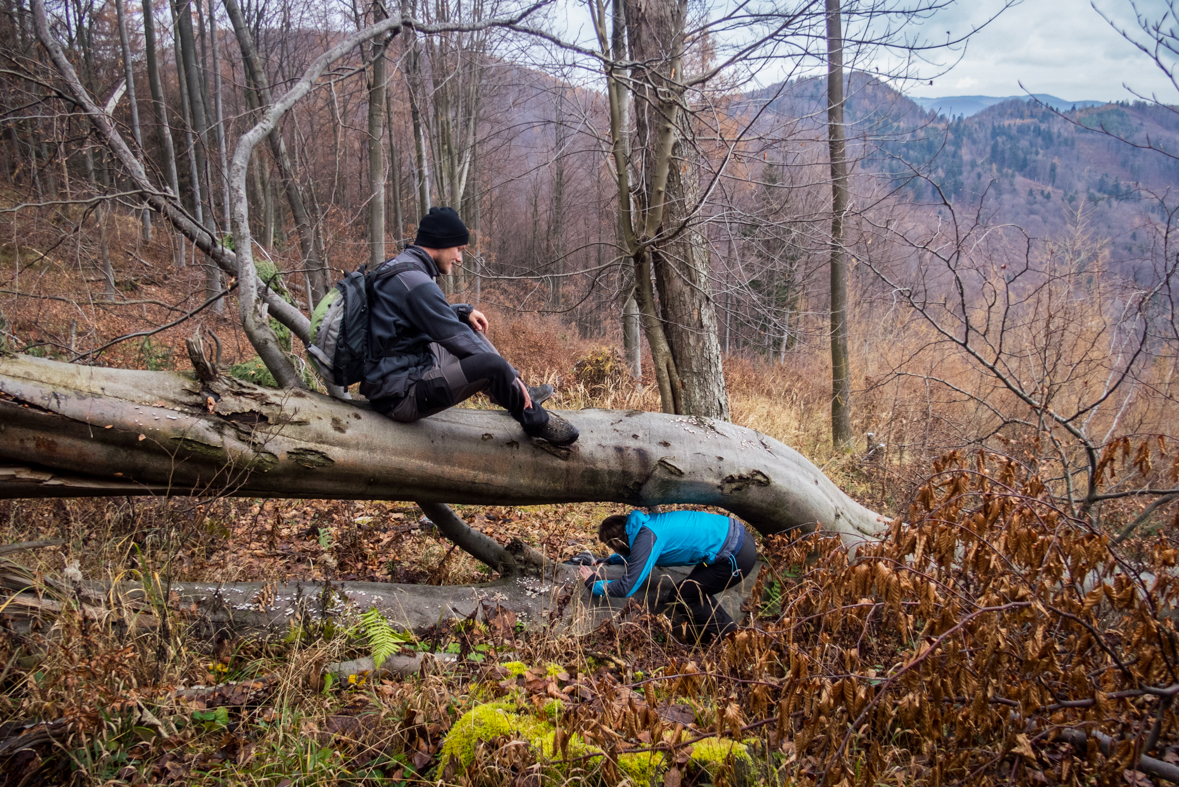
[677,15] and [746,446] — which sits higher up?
[677,15]

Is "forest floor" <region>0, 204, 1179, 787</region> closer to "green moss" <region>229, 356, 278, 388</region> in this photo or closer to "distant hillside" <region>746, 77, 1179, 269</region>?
"green moss" <region>229, 356, 278, 388</region>

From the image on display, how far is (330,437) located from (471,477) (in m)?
0.78

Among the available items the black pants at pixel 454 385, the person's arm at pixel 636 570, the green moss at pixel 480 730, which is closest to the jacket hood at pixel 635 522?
the person's arm at pixel 636 570

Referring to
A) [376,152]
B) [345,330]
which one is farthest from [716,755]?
[376,152]

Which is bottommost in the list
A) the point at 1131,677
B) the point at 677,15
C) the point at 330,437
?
the point at 1131,677

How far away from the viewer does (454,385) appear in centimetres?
338

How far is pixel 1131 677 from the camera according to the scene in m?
2.14

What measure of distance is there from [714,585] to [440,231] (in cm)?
314

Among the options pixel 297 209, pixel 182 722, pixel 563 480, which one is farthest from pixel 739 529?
pixel 297 209

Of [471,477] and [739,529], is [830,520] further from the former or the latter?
[471,477]

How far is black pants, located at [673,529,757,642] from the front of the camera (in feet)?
15.3

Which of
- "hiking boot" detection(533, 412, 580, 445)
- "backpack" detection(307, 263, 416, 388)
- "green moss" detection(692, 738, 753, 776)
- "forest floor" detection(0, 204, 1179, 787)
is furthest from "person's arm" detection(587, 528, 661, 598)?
"backpack" detection(307, 263, 416, 388)

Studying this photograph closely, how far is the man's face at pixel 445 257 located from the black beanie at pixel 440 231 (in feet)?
0.08

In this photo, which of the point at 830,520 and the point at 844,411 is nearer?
the point at 830,520
